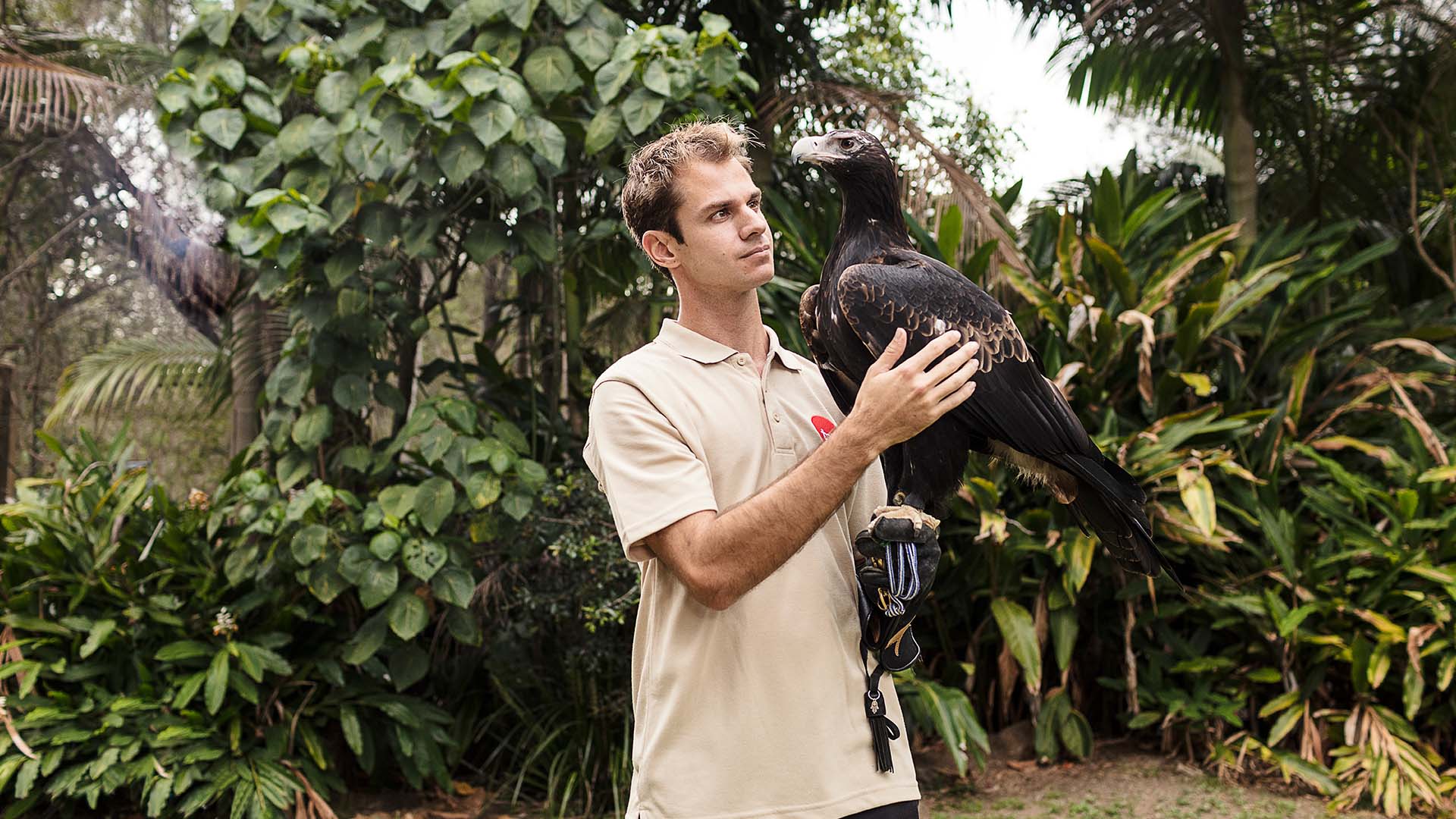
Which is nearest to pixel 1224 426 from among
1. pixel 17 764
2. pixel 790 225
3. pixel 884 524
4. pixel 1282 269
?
pixel 1282 269

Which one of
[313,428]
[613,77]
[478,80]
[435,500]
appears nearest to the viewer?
[478,80]

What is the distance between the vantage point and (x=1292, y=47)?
22.5 feet

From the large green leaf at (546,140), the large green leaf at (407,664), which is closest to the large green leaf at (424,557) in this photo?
the large green leaf at (407,664)

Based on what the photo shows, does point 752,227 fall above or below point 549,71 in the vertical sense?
below

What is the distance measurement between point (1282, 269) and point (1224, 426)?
1.35 meters

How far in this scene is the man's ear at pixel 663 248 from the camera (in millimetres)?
1727

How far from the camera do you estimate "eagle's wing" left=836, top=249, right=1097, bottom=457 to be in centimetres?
167

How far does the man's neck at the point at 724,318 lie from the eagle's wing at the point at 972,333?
147 mm

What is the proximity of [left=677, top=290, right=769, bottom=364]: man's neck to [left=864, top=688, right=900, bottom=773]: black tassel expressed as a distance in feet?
1.79

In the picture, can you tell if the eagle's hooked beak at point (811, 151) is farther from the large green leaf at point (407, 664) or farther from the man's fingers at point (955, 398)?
the large green leaf at point (407, 664)

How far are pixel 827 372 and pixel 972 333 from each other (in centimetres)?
25

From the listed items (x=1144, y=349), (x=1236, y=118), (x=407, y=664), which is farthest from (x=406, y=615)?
(x=1236, y=118)

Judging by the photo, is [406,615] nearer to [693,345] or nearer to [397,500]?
[397,500]

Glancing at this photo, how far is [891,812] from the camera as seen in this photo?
1.61 m
